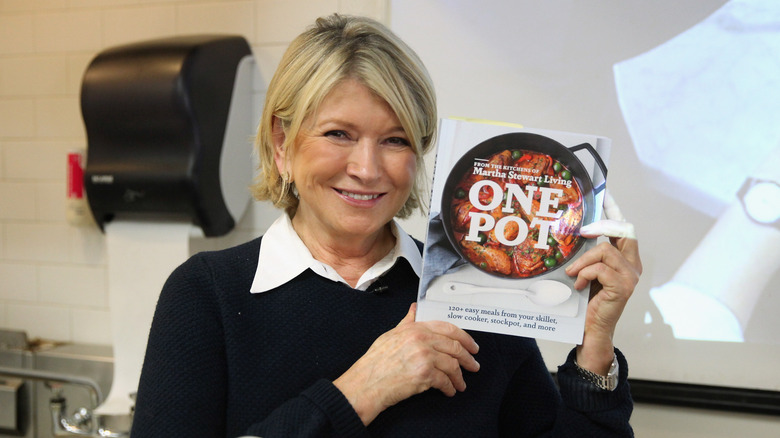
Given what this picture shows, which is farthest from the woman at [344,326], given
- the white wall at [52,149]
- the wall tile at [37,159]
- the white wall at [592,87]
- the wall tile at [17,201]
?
the wall tile at [17,201]

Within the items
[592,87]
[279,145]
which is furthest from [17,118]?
[592,87]

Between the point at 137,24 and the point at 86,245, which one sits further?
the point at 86,245

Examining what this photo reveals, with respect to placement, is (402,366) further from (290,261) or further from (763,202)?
(763,202)

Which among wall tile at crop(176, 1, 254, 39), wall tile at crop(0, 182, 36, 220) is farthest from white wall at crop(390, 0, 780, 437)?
wall tile at crop(0, 182, 36, 220)

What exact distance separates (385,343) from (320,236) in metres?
0.26

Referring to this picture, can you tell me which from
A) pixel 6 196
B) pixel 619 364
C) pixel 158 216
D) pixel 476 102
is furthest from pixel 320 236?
pixel 6 196

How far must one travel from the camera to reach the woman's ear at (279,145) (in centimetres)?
115

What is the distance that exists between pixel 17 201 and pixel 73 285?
15.4 inches

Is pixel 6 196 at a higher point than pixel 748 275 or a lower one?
lower

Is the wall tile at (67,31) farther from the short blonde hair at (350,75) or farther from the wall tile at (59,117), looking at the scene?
the short blonde hair at (350,75)

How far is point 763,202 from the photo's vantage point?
1671 mm

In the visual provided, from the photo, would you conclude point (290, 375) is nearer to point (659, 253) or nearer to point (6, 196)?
point (659, 253)

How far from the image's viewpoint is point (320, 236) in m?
1.18

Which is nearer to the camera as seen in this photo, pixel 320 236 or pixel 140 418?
pixel 140 418
